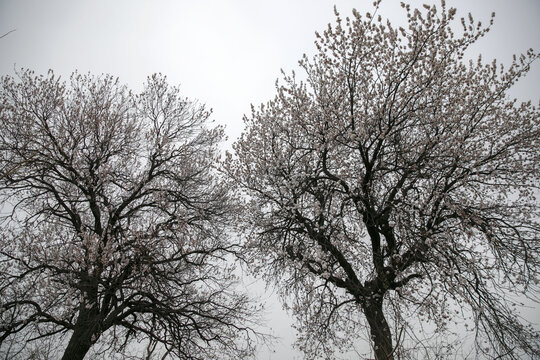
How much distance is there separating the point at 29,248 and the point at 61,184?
121 inches

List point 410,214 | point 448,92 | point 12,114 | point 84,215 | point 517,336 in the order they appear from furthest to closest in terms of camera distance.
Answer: point 84,215, point 12,114, point 448,92, point 410,214, point 517,336

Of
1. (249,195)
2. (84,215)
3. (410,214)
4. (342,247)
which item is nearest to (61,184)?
(84,215)

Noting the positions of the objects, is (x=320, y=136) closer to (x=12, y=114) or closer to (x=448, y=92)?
(x=448, y=92)

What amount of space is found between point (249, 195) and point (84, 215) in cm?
539

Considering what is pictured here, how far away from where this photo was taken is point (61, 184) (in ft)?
33.1

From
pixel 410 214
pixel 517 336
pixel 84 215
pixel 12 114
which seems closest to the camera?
pixel 517 336

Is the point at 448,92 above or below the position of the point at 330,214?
above

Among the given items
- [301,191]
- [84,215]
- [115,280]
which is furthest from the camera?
[84,215]

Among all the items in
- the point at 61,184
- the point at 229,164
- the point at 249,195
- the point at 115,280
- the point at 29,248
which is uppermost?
the point at 229,164

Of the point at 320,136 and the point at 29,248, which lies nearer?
the point at 29,248

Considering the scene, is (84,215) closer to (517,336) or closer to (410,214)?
(410,214)

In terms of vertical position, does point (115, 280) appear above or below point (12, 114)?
below

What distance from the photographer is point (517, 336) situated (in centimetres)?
623

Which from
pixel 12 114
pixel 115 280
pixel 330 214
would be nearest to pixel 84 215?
pixel 12 114
